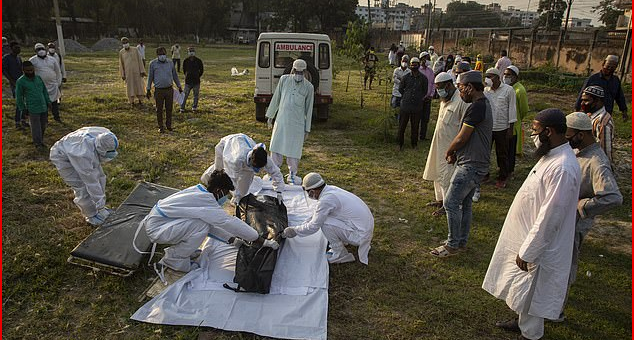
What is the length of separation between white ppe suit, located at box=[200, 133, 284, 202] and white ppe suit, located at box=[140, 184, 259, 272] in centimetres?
96

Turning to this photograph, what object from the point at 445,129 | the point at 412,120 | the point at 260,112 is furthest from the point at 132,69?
the point at 445,129

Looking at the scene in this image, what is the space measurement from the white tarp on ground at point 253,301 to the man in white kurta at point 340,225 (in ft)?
0.67

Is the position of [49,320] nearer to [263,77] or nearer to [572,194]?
[572,194]

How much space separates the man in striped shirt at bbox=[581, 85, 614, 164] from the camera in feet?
12.1

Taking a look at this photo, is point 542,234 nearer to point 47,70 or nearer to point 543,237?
point 543,237

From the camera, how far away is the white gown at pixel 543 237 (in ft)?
8.20

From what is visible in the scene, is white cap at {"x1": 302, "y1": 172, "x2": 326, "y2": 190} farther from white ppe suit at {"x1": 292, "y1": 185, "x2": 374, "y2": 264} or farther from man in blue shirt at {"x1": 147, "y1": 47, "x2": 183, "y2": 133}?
man in blue shirt at {"x1": 147, "y1": 47, "x2": 183, "y2": 133}

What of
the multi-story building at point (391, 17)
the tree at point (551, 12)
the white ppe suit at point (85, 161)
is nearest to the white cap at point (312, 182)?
the white ppe suit at point (85, 161)

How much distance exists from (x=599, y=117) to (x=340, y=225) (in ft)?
8.00

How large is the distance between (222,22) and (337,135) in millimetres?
45911

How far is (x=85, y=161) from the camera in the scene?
417 centimetres

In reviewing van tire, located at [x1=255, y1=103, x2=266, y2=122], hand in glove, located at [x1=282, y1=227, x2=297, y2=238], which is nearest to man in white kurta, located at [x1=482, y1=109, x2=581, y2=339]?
hand in glove, located at [x1=282, y1=227, x2=297, y2=238]

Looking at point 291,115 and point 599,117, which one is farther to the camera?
point 291,115

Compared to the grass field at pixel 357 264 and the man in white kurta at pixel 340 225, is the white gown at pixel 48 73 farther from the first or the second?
the man in white kurta at pixel 340 225
